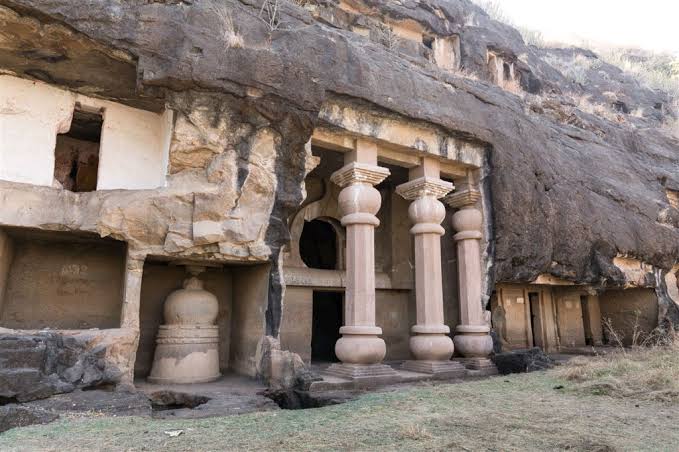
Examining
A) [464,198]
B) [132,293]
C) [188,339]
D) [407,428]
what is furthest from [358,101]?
[407,428]

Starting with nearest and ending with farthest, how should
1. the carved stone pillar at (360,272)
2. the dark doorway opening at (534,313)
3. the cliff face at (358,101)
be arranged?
the cliff face at (358,101)
the carved stone pillar at (360,272)
the dark doorway opening at (534,313)

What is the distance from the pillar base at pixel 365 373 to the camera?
21.9ft

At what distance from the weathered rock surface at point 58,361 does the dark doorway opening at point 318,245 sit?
6.55m

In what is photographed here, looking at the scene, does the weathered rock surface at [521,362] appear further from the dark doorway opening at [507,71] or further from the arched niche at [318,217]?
the dark doorway opening at [507,71]

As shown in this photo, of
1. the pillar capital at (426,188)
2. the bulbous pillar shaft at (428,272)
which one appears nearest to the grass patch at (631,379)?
the bulbous pillar shaft at (428,272)

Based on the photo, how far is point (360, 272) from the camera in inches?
286

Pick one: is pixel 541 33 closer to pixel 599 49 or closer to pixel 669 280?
pixel 599 49

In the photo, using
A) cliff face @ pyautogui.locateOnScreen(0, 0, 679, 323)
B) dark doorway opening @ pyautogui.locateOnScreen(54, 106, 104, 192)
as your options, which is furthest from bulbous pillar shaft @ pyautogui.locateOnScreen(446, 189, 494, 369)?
dark doorway opening @ pyautogui.locateOnScreen(54, 106, 104, 192)

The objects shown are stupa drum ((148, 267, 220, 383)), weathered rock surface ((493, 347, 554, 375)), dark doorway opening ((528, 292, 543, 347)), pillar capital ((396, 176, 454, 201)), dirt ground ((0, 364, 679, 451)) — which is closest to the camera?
dirt ground ((0, 364, 679, 451))

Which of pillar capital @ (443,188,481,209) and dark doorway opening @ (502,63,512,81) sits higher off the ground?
dark doorway opening @ (502,63,512,81)

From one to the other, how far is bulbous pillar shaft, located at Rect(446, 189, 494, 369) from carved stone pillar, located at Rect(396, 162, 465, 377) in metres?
0.50

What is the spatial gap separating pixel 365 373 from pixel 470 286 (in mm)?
2748

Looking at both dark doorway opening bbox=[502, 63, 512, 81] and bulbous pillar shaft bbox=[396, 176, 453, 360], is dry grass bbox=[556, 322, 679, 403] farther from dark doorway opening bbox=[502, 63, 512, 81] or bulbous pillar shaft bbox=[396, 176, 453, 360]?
dark doorway opening bbox=[502, 63, 512, 81]

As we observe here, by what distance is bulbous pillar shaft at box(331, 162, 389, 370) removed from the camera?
6.98 m
